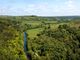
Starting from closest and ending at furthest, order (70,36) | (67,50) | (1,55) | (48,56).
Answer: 1. (1,55)
2. (48,56)
3. (67,50)
4. (70,36)

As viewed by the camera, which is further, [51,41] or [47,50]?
[51,41]

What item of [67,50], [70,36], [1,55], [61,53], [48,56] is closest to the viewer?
[1,55]

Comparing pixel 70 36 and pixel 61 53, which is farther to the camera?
pixel 70 36

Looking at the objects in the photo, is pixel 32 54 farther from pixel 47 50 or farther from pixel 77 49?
pixel 77 49

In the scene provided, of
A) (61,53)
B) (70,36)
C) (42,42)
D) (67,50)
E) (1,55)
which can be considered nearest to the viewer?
(1,55)

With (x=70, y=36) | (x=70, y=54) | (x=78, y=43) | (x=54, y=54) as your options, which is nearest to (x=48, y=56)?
(x=54, y=54)

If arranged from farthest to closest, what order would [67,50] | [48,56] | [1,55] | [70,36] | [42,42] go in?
[70,36]
[42,42]
[67,50]
[48,56]
[1,55]

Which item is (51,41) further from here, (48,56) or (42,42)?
(48,56)

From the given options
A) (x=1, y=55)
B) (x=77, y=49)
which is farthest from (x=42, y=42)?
(x=1, y=55)
